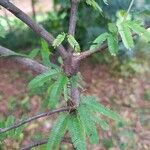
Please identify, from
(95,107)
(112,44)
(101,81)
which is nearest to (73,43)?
(112,44)

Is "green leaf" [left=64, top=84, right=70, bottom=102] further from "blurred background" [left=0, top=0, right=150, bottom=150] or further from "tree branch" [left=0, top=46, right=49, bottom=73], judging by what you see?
"blurred background" [left=0, top=0, right=150, bottom=150]

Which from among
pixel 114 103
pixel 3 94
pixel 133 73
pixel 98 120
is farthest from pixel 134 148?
pixel 98 120

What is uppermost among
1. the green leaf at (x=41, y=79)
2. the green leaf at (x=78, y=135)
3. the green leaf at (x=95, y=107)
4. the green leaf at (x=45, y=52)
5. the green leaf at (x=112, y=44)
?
the green leaf at (x=45, y=52)

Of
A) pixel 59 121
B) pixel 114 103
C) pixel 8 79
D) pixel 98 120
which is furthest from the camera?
pixel 8 79

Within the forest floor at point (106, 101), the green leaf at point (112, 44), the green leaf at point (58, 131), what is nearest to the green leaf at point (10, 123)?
the green leaf at point (58, 131)

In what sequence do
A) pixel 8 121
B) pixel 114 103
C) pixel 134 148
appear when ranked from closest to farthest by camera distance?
pixel 8 121, pixel 134 148, pixel 114 103

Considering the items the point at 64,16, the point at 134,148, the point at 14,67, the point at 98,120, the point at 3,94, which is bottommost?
the point at 134,148

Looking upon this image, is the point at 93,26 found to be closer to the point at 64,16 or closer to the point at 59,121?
the point at 64,16

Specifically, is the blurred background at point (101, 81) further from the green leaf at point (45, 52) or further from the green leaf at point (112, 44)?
the green leaf at point (112, 44)
